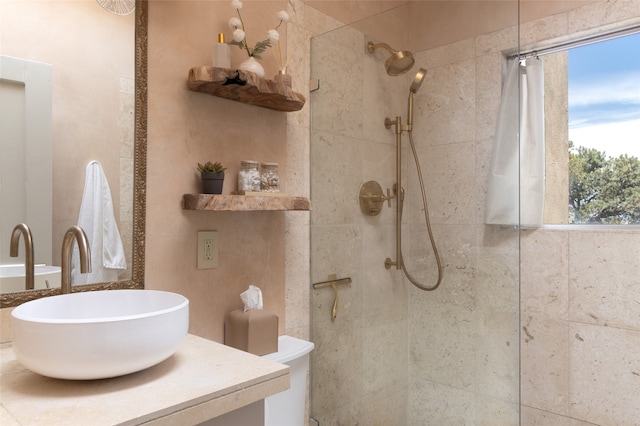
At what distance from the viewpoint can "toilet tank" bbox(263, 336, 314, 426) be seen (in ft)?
4.64

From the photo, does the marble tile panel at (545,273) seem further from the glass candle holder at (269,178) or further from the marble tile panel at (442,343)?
the glass candle holder at (269,178)

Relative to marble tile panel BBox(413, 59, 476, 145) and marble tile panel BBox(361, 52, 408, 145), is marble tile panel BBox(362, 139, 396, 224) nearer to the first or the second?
marble tile panel BBox(361, 52, 408, 145)

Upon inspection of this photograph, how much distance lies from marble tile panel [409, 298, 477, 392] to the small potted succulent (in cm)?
94

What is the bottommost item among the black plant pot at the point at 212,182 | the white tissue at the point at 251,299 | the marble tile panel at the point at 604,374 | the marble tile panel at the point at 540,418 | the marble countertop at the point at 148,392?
the marble tile panel at the point at 540,418

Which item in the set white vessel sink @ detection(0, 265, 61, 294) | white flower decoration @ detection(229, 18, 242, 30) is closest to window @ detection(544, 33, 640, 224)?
white flower decoration @ detection(229, 18, 242, 30)

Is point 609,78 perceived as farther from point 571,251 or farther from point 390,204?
point 390,204

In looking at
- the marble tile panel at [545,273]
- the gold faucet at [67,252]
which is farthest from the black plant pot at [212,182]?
the marble tile panel at [545,273]

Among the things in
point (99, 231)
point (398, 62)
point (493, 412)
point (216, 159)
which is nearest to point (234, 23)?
point (216, 159)

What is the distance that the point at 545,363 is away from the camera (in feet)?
6.47

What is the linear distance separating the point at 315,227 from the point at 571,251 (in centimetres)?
117

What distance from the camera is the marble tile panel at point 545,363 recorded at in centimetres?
192

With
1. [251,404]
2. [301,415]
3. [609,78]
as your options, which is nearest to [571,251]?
[609,78]

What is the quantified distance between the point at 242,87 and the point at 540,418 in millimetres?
1976

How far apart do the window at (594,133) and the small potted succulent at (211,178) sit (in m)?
1.62
